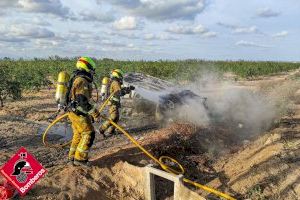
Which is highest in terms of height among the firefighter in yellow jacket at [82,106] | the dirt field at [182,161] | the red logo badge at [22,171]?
the firefighter in yellow jacket at [82,106]

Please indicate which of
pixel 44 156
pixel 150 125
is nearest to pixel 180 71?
pixel 150 125

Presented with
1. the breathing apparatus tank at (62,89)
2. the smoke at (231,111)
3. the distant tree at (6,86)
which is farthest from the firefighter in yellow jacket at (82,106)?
the distant tree at (6,86)

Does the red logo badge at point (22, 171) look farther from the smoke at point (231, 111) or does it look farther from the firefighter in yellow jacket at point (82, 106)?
the smoke at point (231, 111)

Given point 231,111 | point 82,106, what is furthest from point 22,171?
point 231,111

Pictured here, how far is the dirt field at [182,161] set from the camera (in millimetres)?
6691

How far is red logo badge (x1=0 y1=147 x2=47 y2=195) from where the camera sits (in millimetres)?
5402

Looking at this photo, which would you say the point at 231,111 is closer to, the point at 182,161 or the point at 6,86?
the point at 182,161

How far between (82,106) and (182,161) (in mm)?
3065

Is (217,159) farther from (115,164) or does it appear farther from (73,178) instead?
(73,178)

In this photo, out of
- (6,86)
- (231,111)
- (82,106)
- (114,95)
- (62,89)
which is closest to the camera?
(82,106)

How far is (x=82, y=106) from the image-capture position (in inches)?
264

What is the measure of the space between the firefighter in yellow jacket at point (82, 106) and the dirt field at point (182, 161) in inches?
17.3

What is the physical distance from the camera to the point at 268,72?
39.7m

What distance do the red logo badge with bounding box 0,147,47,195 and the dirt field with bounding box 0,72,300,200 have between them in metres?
0.53
